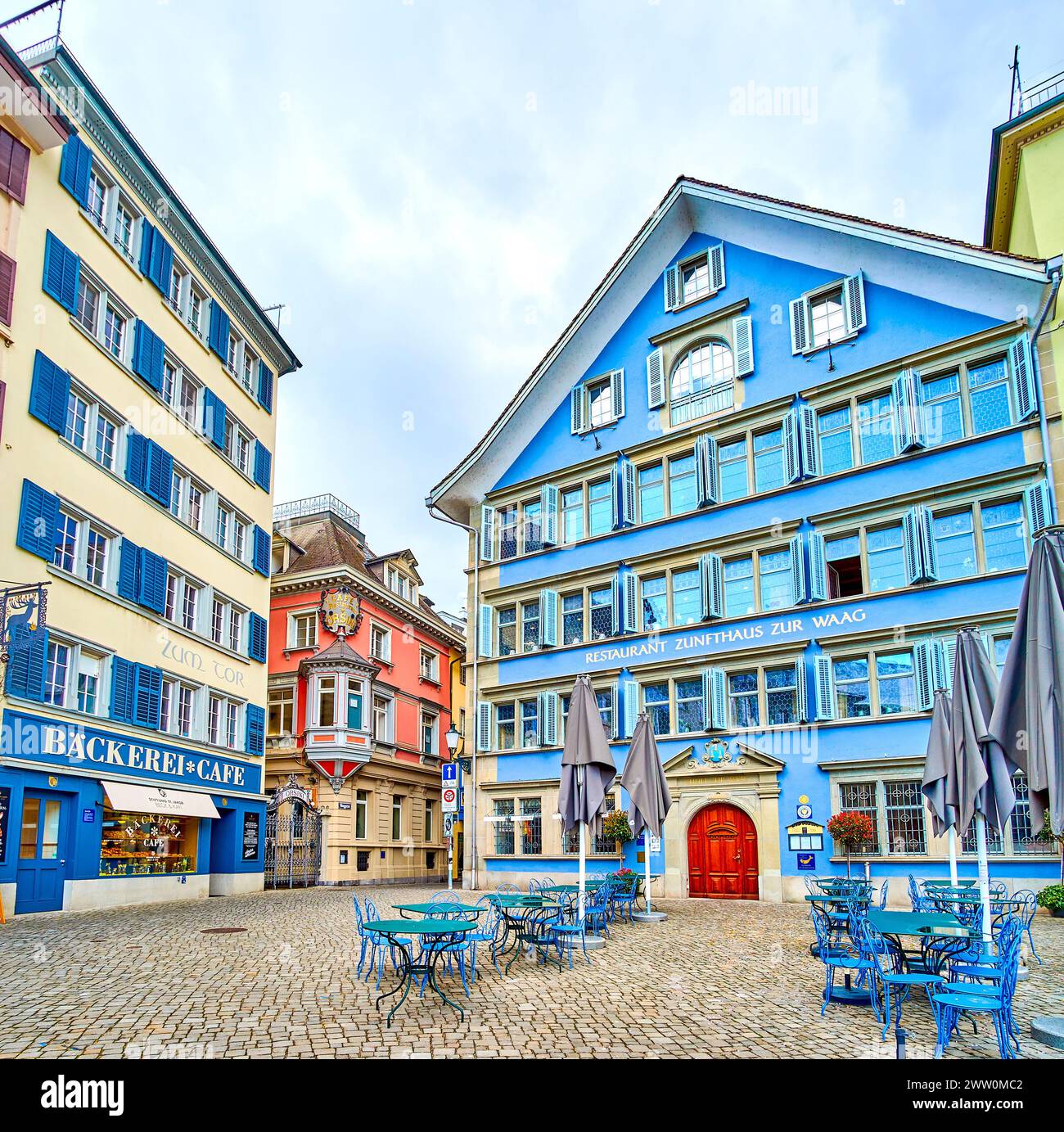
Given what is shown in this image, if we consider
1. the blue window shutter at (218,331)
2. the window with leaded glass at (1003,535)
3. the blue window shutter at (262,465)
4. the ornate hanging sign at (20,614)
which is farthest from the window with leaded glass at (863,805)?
the blue window shutter at (218,331)

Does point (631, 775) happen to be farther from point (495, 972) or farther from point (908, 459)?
point (908, 459)

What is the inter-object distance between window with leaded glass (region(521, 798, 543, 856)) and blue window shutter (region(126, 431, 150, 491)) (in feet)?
46.2

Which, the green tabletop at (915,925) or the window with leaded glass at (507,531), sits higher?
the window with leaded glass at (507,531)

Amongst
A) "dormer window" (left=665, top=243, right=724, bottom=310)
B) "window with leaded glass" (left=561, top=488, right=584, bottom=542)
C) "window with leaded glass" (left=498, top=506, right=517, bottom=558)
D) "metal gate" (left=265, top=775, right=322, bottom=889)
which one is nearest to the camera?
"dormer window" (left=665, top=243, right=724, bottom=310)

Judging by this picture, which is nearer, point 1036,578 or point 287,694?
point 1036,578

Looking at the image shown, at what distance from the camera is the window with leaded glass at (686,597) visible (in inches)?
1061

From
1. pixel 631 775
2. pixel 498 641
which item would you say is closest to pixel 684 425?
pixel 498 641

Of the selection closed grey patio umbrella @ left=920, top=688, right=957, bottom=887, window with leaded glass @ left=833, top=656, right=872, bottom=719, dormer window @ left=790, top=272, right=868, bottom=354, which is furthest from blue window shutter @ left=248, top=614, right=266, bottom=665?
closed grey patio umbrella @ left=920, top=688, right=957, bottom=887

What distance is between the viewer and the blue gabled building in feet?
73.2

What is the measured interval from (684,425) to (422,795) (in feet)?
67.3

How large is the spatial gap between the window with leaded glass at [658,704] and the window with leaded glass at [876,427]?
26.5ft

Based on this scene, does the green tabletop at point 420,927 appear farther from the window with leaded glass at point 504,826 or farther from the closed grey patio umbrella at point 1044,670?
the window with leaded glass at point 504,826

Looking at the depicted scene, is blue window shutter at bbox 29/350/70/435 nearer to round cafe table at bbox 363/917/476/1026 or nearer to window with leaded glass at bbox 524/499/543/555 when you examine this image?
round cafe table at bbox 363/917/476/1026

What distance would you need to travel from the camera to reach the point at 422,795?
40.6m
